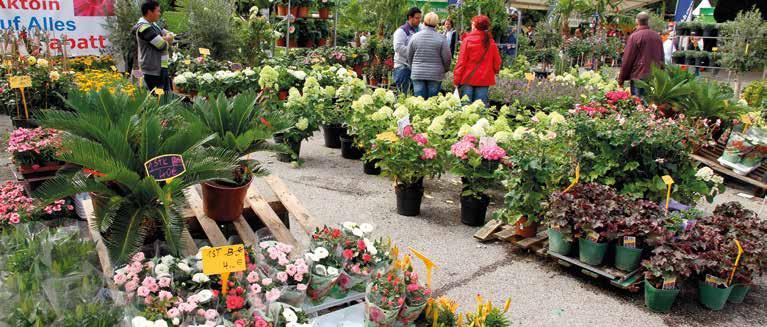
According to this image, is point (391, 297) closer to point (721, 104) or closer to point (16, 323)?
point (16, 323)

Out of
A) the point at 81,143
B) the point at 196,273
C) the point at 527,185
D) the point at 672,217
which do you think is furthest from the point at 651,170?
the point at 81,143

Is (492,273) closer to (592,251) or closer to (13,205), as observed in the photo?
(592,251)

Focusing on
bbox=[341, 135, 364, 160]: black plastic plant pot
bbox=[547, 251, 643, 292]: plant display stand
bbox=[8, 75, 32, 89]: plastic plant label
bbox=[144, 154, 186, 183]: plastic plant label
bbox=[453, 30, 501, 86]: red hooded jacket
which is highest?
bbox=[453, 30, 501, 86]: red hooded jacket

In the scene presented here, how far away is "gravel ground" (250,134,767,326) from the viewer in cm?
323

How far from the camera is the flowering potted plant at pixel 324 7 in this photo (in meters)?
9.73

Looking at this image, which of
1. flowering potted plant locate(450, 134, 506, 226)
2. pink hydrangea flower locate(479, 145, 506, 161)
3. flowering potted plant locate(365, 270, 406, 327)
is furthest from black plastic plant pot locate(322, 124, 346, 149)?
flowering potted plant locate(365, 270, 406, 327)

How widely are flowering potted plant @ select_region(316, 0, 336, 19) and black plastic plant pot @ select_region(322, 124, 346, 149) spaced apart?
12.9 feet

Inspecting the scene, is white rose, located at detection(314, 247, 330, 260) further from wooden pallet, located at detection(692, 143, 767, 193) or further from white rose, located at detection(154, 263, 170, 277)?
wooden pallet, located at detection(692, 143, 767, 193)

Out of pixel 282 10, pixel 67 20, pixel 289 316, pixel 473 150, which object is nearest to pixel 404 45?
pixel 282 10

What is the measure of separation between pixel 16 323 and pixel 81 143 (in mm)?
718

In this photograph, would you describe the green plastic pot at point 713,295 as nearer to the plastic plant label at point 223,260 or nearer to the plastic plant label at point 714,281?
the plastic plant label at point 714,281

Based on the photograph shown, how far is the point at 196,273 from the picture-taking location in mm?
2191

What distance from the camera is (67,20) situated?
7363mm

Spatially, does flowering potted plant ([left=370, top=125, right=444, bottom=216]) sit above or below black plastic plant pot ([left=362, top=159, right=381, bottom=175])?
above
